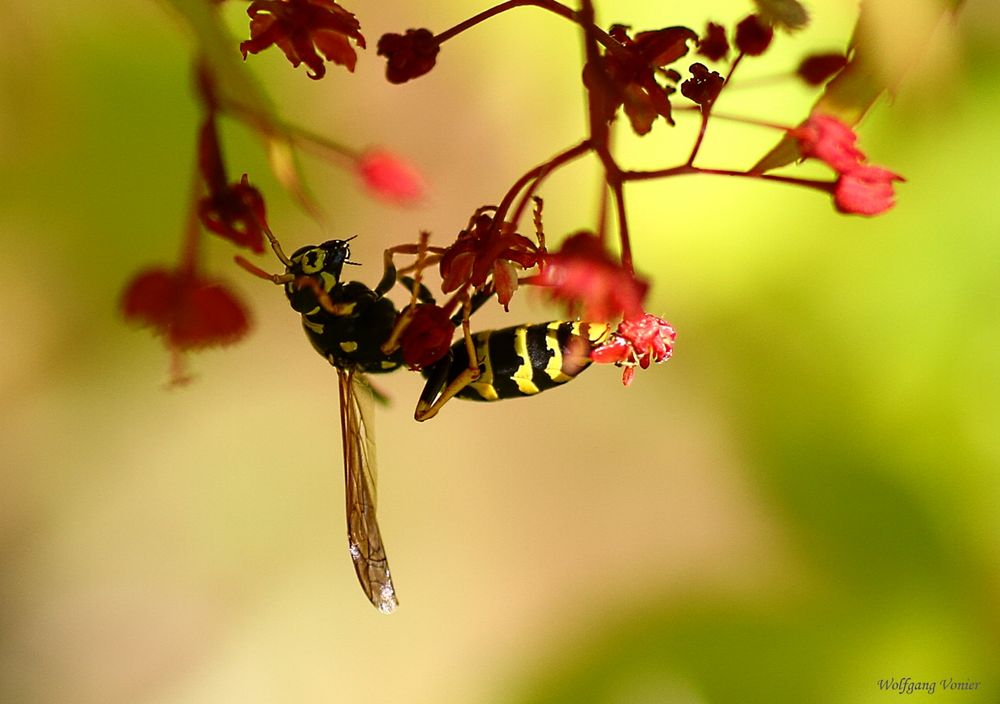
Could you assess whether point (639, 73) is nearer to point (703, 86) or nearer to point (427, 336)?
point (703, 86)

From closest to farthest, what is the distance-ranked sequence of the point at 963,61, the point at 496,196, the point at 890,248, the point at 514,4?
the point at 514,4 < the point at 963,61 < the point at 890,248 < the point at 496,196

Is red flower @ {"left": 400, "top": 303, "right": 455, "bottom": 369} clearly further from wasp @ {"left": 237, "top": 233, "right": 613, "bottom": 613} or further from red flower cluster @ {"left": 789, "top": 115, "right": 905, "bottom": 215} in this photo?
red flower cluster @ {"left": 789, "top": 115, "right": 905, "bottom": 215}

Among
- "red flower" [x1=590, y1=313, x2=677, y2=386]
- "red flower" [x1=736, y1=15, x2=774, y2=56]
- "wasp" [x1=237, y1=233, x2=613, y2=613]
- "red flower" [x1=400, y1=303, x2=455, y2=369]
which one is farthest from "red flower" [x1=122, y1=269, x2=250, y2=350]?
"red flower" [x1=736, y1=15, x2=774, y2=56]

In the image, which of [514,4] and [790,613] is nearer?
[514,4]

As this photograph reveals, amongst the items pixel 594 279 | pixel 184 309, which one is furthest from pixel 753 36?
pixel 184 309

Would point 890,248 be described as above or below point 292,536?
above

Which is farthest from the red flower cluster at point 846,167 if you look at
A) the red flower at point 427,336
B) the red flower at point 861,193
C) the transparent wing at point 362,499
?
the transparent wing at point 362,499

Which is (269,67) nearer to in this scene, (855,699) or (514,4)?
(514,4)

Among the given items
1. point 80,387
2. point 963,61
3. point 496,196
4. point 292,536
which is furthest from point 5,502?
point 963,61

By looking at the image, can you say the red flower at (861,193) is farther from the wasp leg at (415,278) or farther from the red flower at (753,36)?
the wasp leg at (415,278)
